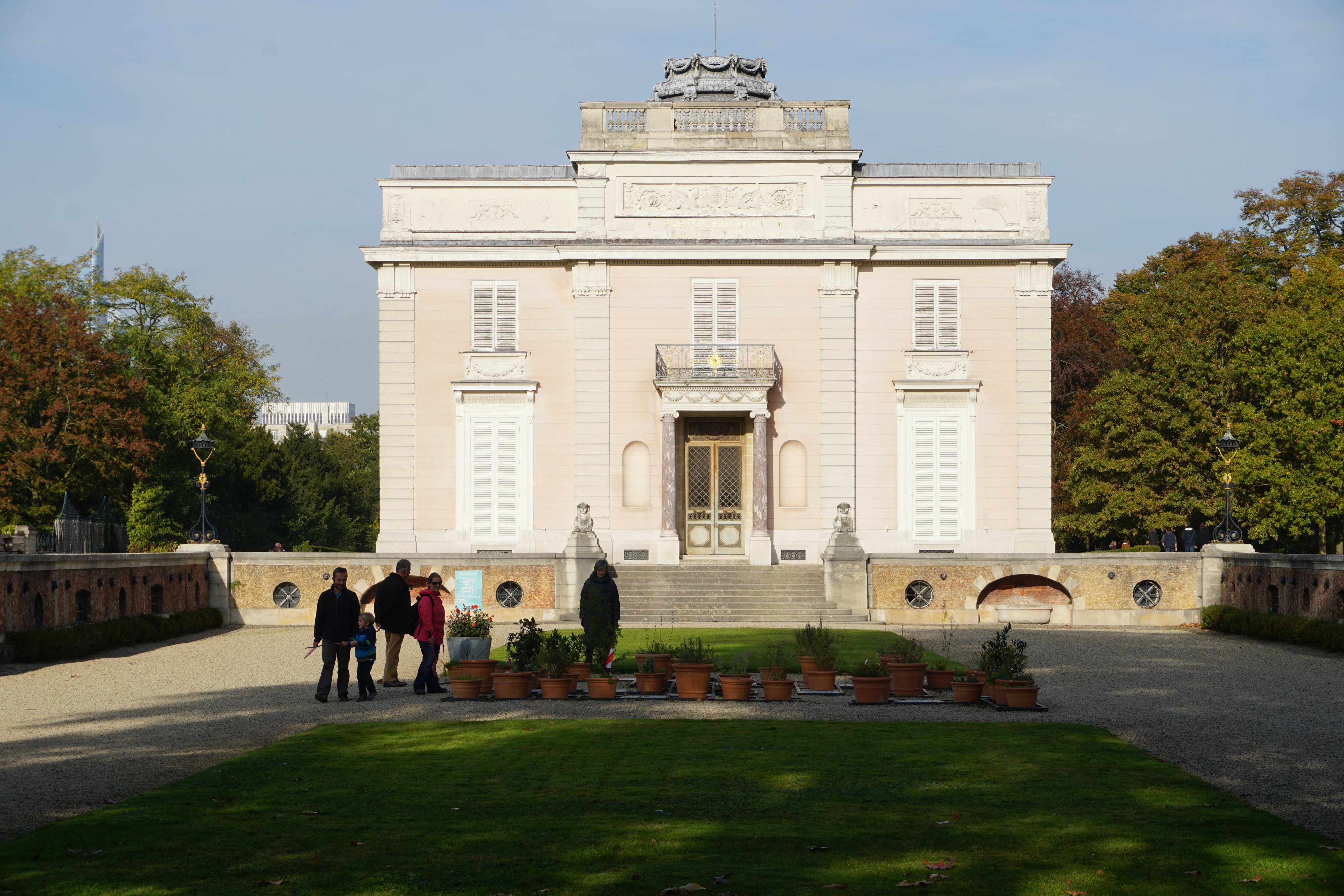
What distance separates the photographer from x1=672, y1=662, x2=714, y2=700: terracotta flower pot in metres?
16.5

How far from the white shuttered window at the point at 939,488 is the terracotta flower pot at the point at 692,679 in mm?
17800

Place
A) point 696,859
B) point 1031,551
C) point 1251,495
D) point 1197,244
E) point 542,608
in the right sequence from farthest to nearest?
point 1197,244 → point 1251,495 → point 1031,551 → point 542,608 → point 696,859

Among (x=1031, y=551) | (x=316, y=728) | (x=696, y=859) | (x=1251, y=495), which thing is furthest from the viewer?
(x=1251, y=495)

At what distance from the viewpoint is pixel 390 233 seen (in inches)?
1345

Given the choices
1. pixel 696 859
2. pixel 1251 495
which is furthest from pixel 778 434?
pixel 696 859

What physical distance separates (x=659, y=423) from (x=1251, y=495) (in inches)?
694

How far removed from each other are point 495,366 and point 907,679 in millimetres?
19410

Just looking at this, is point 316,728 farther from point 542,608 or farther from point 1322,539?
point 1322,539

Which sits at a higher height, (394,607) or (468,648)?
(394,607)

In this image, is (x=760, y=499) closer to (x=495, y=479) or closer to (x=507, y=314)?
(x=495, y=479)

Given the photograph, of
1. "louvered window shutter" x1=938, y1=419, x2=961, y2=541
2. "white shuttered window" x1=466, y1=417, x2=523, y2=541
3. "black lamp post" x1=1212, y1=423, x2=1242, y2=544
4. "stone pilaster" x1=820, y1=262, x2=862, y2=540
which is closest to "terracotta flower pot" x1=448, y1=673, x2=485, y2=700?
"white shuttered window" x1=466, y1=417, x2=523, y2=541

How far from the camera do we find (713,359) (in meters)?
33.5

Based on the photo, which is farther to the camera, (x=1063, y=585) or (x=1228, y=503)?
(x=1063, y=585)

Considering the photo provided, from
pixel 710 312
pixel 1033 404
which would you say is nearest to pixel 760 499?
pixel 710 312
